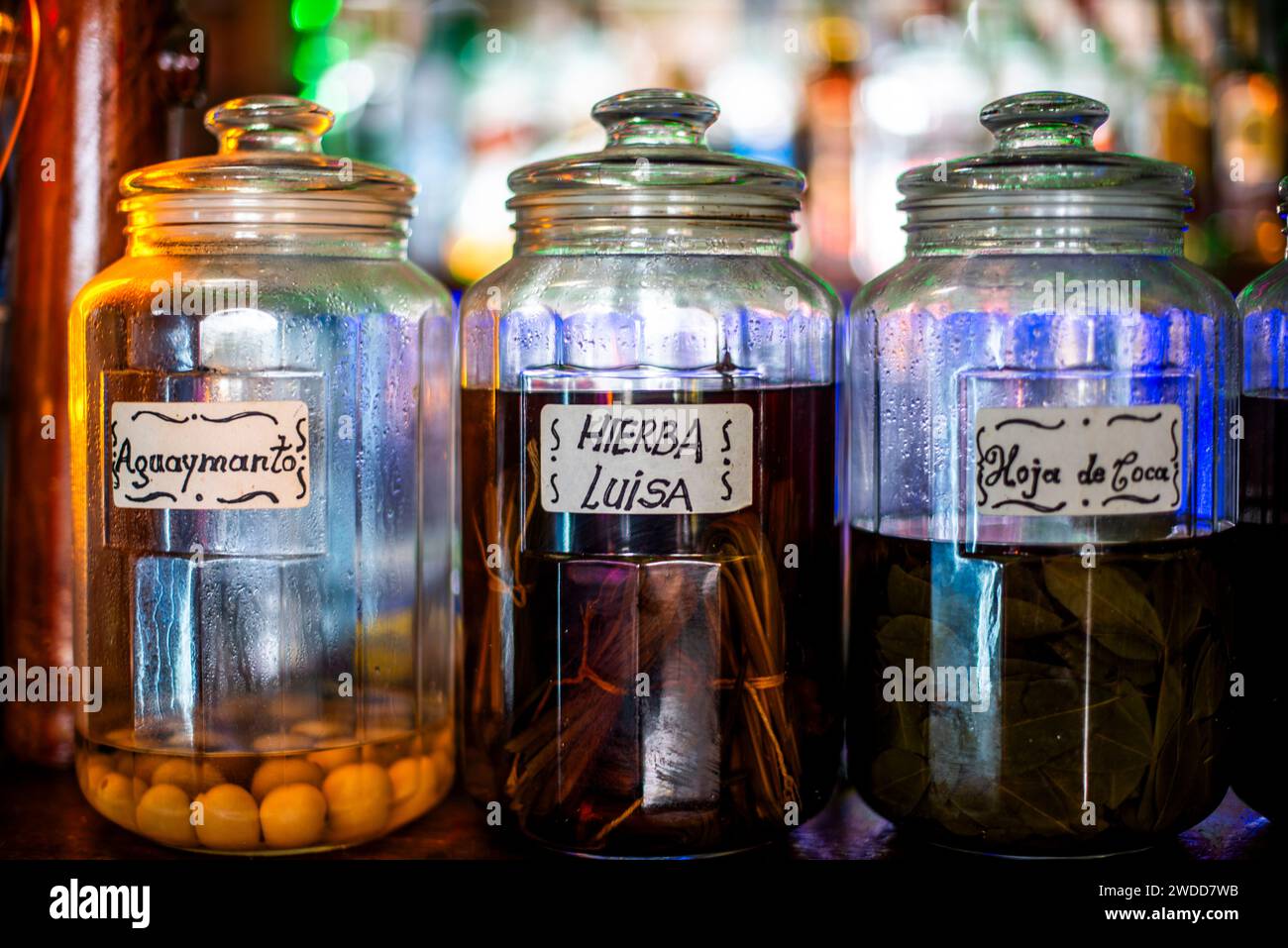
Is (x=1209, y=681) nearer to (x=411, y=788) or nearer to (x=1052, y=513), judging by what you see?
(x=1052, y=513)

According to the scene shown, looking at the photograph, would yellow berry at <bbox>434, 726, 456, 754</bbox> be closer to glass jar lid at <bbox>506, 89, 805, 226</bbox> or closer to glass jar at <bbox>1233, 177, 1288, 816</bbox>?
glass jar lid at <bbox>506, 89, 805, 226</bbox>

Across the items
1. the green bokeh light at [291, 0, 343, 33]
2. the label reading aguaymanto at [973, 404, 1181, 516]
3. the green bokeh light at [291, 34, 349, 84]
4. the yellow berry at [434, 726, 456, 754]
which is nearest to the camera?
the label reading aguaymanto at [973, 404, 1181, 516]

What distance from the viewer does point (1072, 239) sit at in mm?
743

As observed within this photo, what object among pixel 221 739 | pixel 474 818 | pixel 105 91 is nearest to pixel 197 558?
pixel 221 739

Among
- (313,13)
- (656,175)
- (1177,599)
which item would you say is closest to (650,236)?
(656,175)

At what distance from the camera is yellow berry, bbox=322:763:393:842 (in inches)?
29.0

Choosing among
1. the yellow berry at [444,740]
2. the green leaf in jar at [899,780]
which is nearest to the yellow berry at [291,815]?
the yellow berry at [444,740]

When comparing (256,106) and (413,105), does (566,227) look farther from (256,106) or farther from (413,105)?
(413,105)

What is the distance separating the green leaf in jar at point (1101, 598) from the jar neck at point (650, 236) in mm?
249

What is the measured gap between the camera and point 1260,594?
0.78 m

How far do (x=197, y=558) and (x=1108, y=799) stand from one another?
0.51m

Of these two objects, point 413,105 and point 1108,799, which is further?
point 413,105

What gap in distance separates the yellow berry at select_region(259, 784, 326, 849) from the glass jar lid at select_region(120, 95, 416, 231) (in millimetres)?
321

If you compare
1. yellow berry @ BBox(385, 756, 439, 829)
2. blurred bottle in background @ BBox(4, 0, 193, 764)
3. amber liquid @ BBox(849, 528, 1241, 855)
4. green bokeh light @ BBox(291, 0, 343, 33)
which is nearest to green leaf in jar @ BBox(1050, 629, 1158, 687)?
amber liquid @ BBox(849, 528, 1241, 855)
